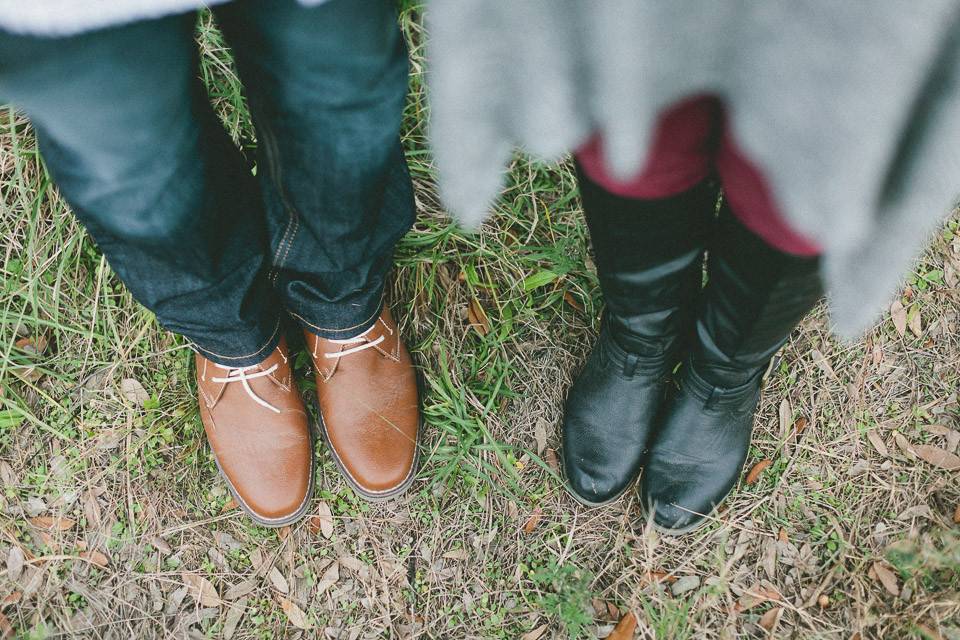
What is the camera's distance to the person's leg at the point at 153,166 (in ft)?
2.34

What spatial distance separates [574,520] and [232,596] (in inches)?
30.5

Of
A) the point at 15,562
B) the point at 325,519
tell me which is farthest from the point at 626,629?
the point at 15,562

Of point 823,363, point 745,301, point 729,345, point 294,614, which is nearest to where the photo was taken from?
point 745,301

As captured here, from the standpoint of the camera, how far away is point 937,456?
4.58 feet

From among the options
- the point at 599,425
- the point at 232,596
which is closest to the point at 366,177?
the point at 599,425

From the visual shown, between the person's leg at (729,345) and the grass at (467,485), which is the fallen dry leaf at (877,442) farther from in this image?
the person's leg at (729,345)

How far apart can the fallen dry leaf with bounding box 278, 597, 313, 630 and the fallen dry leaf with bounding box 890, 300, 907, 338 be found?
1536mm

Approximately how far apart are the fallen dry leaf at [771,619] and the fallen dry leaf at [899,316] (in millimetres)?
728

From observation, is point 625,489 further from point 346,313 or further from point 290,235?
point 290,235

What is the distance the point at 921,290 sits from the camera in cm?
153

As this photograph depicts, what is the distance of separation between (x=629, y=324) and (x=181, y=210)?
0.78m

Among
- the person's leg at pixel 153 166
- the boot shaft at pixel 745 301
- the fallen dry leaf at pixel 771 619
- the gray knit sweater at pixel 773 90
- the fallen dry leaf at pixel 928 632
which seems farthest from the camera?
the fallen dry leaf at pixel 771 619

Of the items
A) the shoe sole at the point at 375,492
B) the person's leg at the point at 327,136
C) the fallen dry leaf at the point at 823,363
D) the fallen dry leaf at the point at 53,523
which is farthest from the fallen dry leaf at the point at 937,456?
the fallen dry leaf at the point at 53,523

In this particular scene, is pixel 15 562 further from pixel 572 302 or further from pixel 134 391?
pixel 572 302
